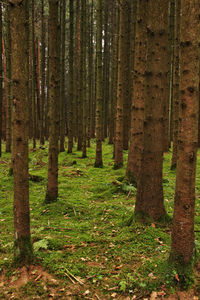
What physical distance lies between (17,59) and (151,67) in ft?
7.55

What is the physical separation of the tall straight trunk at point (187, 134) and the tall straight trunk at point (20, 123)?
1999 millimetres

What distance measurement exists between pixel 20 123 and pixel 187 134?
2.15m

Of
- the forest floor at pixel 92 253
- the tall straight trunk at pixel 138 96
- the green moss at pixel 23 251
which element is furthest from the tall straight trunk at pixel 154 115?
the tall straight trunk at pixel 138 96

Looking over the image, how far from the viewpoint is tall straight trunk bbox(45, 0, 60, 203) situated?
554 centimetres

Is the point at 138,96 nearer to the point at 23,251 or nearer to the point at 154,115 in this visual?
the point at 154,115

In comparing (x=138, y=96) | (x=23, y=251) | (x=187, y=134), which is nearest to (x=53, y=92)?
(x=138, y=96)

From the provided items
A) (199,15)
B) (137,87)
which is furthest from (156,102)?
(137,87)

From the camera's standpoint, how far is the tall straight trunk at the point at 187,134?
2.82 metres

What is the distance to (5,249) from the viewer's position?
4.03 m

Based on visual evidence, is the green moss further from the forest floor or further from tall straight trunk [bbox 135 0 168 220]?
tall straight trunk [bbox 135 0 168 220]

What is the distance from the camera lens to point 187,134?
2928 millimetres

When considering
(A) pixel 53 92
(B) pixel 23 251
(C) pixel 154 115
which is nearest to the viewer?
(B) pixel 23 251

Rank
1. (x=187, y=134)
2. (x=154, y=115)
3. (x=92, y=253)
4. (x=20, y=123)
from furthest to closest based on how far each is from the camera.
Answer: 1. (x=154, y=115)
2. (x=92, y=253)
3. (x=20, y=123)
4. (x=187, y=134)

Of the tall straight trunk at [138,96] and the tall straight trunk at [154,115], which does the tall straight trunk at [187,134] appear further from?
the tall straight trunk at [138,96]
